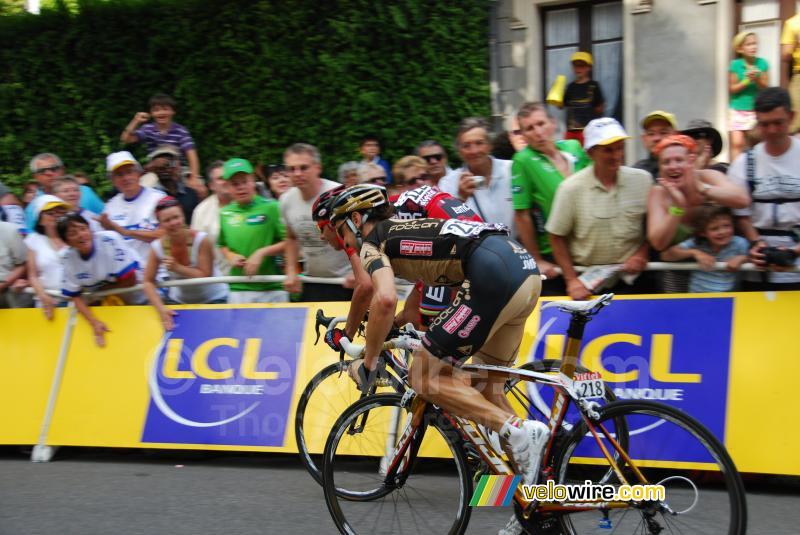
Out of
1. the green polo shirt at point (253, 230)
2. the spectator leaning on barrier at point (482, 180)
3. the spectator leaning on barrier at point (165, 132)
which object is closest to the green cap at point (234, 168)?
the green polo shirt at point (253, 230)

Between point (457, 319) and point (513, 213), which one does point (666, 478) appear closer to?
point (457, 319)

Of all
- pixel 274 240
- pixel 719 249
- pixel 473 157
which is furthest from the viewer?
pixel 274 240

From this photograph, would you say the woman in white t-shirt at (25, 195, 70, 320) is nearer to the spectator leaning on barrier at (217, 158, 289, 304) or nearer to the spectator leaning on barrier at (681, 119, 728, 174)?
the spectator leaning on barrier at (217, 158, 289, 304)

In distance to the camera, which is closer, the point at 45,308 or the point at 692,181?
the point at 692,181

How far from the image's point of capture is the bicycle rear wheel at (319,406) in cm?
652

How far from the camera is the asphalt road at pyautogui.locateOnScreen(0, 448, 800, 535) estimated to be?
18.3 feet

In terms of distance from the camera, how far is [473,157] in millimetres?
7293

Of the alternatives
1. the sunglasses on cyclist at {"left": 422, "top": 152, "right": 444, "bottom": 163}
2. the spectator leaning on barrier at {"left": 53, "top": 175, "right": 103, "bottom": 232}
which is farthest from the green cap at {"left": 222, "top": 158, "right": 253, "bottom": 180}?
the spectator leaning on barrier at {"left": 53, "top": 175, "right": 103, "bottom": 232}

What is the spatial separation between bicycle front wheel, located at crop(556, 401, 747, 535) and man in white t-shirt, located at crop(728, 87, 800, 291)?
6.06 feet

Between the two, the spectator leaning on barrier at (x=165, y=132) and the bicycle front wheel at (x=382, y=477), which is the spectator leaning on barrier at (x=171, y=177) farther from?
the bicycle front wheel at (x=382, y=477)

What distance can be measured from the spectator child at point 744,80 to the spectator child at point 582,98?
Result: 4.42 feet

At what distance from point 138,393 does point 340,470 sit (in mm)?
2897

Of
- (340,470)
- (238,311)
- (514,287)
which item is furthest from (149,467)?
(514,287)

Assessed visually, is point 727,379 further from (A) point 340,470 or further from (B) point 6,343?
(B) point 6,343
